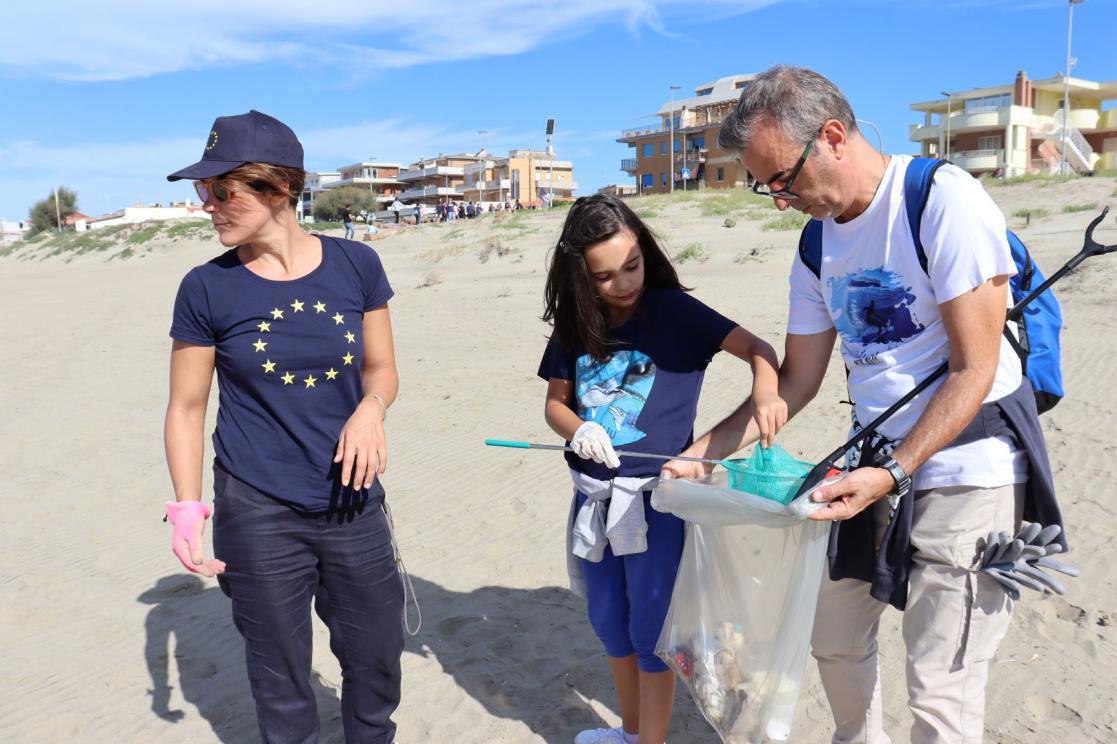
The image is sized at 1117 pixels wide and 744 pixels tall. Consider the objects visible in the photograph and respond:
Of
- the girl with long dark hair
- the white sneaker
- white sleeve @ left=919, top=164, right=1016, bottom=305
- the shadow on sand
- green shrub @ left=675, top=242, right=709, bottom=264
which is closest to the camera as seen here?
white sleeve @ left=919, top=164, right=1016, bottom=305

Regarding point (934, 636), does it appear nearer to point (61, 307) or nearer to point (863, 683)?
point (863, 683)

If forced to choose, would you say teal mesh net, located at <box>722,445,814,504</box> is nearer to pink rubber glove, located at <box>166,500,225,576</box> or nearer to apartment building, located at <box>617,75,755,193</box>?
pink rubber glove, located at <box>166,500,225,576</box>

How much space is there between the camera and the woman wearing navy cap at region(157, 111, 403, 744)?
2.26m

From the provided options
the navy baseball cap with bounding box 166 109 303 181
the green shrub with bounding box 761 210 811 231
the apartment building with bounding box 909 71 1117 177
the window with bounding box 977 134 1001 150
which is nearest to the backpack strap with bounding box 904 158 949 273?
the navy baseball cap with bounding box 166 109 303 181

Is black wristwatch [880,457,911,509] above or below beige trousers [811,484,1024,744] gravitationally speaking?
above

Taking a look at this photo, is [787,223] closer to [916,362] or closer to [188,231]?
[916,362]

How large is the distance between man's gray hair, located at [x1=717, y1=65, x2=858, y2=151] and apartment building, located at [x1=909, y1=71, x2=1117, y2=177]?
140 feet

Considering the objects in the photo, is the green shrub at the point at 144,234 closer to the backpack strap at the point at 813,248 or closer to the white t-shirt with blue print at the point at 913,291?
the backpack strap at the point at 813,248

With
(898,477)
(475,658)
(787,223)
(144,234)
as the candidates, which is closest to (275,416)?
(898,477)

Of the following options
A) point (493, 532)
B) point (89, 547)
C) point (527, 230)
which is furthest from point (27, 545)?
point (527, 230)

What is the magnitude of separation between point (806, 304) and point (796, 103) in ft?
1.91

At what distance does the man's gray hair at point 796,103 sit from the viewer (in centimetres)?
198

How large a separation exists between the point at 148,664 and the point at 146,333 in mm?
11293

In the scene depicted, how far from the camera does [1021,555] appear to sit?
1967 mm
